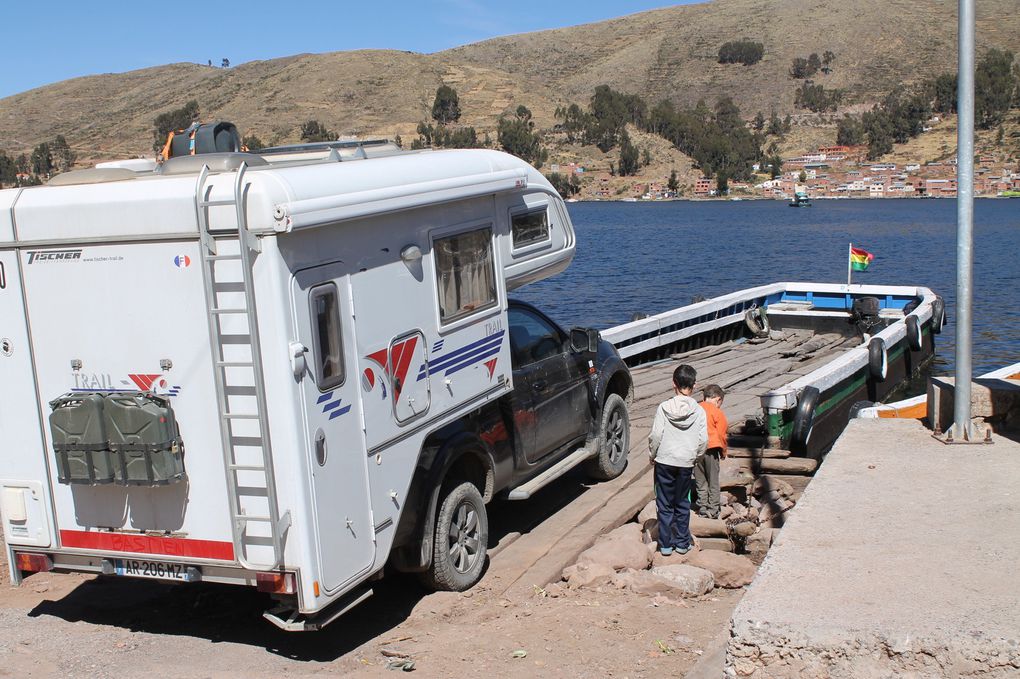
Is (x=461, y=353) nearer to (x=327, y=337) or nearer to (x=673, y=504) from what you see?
(x=327, y=337)

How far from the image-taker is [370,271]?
21.2 feet

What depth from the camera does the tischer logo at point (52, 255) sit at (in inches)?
237

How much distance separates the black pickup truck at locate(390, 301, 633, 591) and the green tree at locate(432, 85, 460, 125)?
141m

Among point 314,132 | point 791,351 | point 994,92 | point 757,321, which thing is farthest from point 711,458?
point 994,92

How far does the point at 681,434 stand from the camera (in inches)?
301

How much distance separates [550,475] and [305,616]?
321cm

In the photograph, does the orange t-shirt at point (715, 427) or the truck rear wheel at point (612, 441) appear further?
the truck rear wheel at point (612, 441)

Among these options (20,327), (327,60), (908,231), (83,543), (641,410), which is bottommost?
(908,231)

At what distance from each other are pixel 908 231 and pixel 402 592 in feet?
260

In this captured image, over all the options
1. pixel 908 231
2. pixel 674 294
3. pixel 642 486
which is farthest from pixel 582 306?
pixel 908 231

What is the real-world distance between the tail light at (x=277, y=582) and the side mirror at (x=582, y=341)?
4.19m

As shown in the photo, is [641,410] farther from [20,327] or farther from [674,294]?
[674,294]

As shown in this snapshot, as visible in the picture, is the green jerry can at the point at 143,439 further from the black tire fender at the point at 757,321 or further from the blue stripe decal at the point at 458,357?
the black tire fender at the point at 757,321

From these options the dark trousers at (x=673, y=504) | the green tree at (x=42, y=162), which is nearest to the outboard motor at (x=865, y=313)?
the dark trousers at (x=673, y=504)
